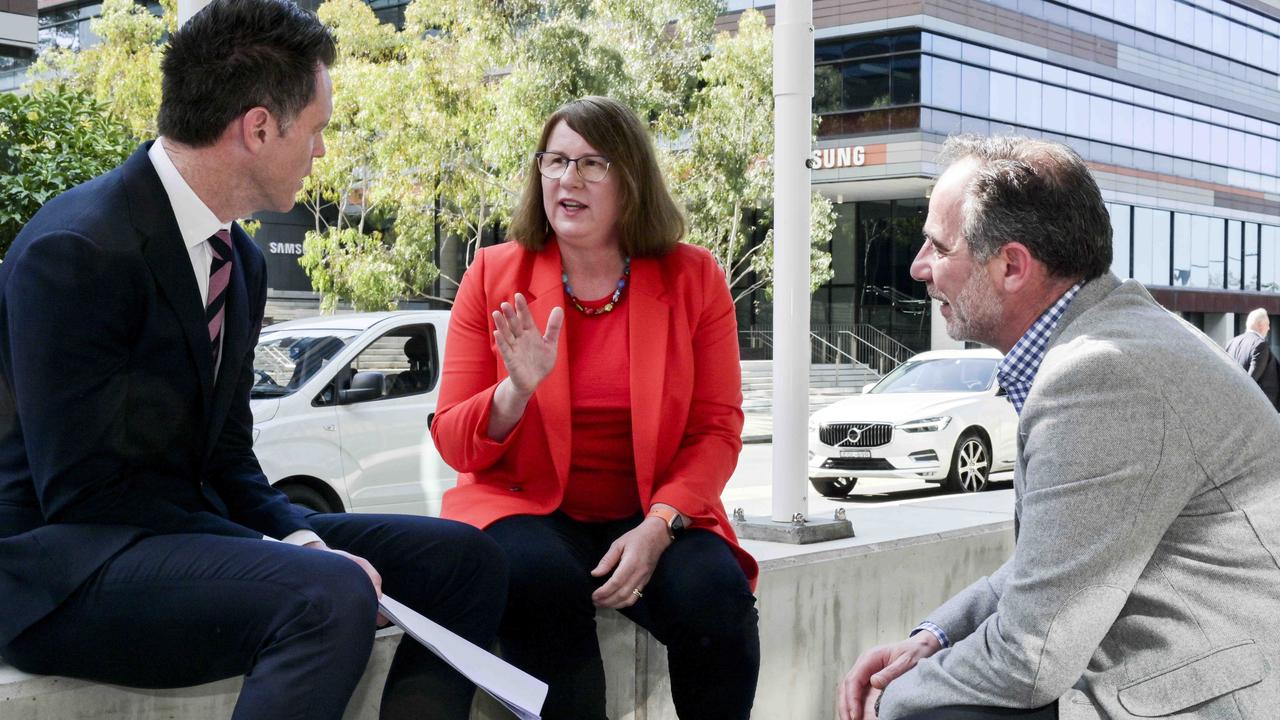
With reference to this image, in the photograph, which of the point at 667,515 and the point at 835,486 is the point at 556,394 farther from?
the point at 835,486

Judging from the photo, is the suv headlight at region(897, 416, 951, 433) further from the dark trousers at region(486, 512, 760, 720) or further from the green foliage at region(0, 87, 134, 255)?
the dark trousers at region(486, 512, 760, 720)

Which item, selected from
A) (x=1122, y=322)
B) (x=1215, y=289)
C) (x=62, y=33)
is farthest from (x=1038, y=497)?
(x=1215, y=289)

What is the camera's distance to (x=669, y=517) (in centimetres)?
287

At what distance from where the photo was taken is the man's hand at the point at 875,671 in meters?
2.35

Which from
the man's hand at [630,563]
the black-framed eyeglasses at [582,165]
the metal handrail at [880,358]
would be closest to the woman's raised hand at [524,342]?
the man's hand at [630,563]

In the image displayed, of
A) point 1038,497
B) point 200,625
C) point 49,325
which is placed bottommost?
point 200,625

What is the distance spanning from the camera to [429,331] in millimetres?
8242

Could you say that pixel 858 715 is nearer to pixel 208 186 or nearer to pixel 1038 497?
pixel 1038 497

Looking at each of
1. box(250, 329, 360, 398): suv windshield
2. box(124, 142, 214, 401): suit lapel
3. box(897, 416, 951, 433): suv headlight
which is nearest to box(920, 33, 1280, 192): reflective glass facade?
box(897, 416, 951, 433): suv headlight

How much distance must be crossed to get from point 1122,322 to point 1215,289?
45.4 m

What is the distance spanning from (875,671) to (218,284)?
4.88 ft

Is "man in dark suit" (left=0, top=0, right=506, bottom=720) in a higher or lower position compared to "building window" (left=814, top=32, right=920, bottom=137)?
lower

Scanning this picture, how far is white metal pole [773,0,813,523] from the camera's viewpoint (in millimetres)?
4785

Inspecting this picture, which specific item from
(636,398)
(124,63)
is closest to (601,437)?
(636,398)
